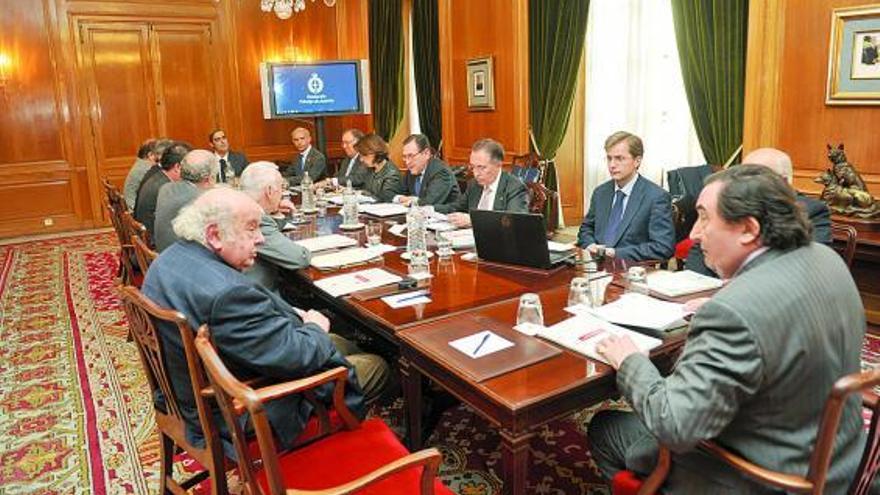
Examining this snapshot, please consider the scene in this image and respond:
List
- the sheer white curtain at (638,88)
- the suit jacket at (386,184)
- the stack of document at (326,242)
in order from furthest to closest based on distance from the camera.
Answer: the sheer white curtain at (638,88)
the suit jacket at (386,184)
the stack of document at (326,242)

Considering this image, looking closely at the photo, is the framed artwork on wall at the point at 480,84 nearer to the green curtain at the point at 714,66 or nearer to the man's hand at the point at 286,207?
the green curtain at the point at 714,66

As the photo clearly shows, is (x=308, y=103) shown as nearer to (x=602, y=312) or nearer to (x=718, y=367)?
(x=602, y=312)

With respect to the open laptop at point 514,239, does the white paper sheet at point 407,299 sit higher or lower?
lower

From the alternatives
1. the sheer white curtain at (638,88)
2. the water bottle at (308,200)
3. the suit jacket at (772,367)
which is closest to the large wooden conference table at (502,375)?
the suit jacket at (772,367)

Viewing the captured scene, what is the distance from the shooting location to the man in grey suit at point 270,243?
2.89 metres

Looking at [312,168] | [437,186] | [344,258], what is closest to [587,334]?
[344,258]

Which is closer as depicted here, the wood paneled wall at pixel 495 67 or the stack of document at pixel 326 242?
the stack of document at pixel 326 242

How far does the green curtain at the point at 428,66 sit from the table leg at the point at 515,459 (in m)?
6.40

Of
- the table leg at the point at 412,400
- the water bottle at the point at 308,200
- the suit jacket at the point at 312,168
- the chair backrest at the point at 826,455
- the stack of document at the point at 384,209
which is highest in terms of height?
the suit jacket at the point at 312,168

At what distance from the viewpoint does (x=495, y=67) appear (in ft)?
22.0

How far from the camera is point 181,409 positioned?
79.3 inches

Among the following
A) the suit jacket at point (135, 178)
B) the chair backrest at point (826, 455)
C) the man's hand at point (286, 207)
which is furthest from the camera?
the suit jacket at point (135, 178)

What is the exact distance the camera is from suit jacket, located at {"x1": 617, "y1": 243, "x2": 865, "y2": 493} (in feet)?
4.43

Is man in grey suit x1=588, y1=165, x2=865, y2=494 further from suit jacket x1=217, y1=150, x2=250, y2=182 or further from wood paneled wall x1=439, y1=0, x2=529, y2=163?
suit jacket x1=217, y1=150, x2=250, y2=182
